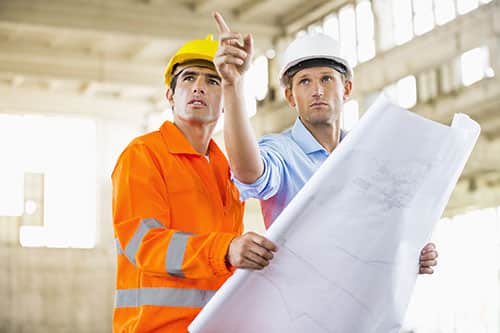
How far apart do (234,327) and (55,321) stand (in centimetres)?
2243

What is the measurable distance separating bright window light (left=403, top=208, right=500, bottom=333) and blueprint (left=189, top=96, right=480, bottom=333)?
1692 centimetres

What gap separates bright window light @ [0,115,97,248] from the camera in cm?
2519

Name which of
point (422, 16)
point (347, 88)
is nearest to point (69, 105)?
point (422, 16)

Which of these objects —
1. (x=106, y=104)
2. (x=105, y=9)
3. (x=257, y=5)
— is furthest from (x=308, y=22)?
(x=106, y=104)

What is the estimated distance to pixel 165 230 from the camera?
91.9 inches

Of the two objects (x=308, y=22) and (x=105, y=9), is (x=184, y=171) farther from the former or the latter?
(x=308, y=22)

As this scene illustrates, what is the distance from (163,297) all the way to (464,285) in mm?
17711

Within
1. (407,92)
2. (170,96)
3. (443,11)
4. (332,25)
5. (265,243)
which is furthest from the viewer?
(332,25)

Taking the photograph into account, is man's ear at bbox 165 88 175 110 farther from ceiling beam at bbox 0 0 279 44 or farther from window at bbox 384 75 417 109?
ceiling beam at bbox 0 0 279 44

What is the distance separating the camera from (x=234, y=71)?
2.04 meters

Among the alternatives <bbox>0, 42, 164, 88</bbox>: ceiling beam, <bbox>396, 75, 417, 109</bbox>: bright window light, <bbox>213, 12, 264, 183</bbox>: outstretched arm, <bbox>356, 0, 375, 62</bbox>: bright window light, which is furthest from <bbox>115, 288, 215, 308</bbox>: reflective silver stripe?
<bbox>0, 42, 164, 88</bbox>: ceiling beam

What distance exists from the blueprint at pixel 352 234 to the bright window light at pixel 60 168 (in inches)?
928

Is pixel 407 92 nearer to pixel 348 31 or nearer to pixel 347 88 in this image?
pixel 348 31

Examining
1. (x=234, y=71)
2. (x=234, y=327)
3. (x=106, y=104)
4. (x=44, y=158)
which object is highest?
(x=106, y=104)
